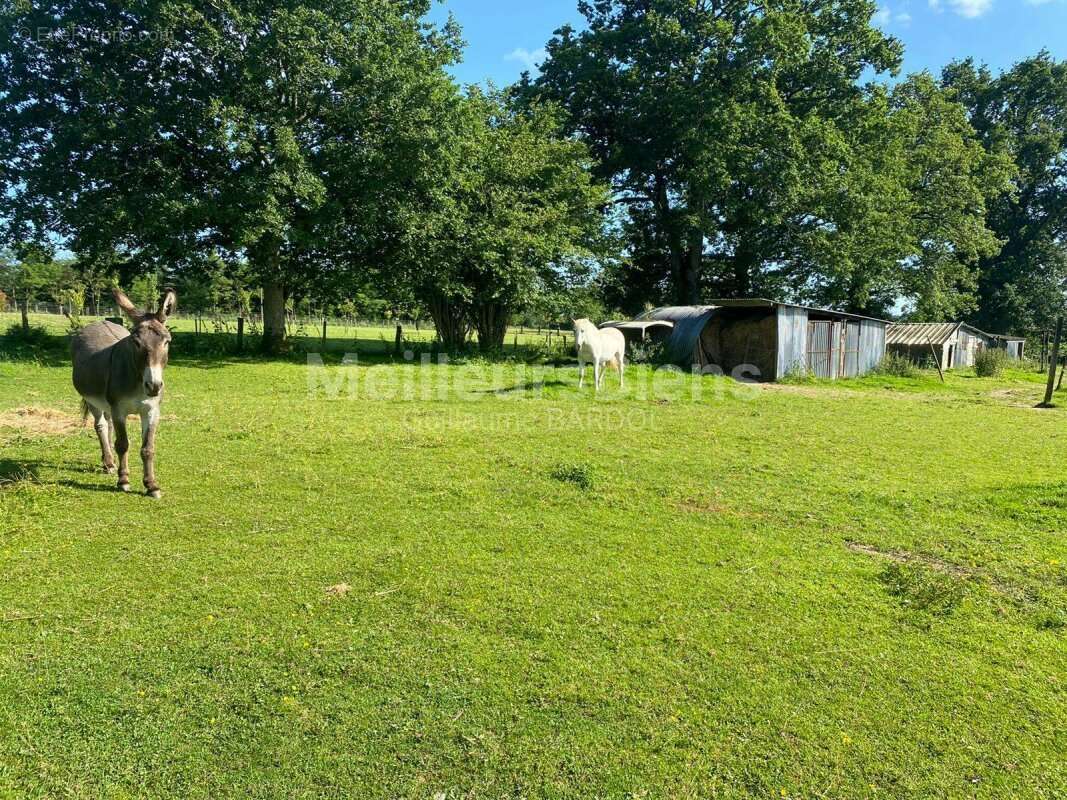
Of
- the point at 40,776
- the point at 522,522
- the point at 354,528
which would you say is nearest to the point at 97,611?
the point at 40,776

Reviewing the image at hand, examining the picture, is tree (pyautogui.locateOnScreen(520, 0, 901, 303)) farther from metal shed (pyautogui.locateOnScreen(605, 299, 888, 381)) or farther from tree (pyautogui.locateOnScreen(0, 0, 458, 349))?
tree (pyautogui.locateOnScreen(0, 0, 458, 349))

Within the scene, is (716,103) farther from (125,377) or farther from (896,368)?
(125,377)

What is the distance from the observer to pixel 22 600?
3.50 m

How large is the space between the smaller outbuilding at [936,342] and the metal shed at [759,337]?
314 inches

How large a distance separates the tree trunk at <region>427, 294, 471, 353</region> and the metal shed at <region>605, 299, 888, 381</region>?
645 centimetres

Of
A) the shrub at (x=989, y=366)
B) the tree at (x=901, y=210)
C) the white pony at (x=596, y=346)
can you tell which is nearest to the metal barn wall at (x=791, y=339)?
the white pony at (x=596, y=346)

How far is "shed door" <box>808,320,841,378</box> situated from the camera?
2112 cm

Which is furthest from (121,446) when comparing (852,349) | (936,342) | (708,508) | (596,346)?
(936,342)

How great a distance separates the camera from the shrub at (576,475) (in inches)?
243

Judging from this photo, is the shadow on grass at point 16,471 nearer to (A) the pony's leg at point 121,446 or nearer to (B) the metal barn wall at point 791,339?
(A) the pony's leg at point 121,446

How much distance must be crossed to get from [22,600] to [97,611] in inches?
21.8

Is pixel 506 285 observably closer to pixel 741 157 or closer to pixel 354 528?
pixel 741 157

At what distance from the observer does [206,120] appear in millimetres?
15508

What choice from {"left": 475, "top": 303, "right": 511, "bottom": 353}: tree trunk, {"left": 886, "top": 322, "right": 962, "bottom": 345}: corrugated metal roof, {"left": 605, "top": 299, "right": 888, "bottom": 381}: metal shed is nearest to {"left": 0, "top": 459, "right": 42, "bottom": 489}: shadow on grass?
{"left": 475, "top": 303, "right": 511, "bottom": 353}: tree trunk
